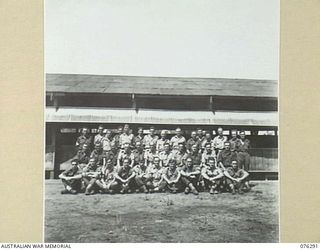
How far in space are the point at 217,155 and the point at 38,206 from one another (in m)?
0.43

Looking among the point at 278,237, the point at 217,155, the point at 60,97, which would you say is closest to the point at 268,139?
the point at 217,155

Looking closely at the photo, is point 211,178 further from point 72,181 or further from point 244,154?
point 72,181

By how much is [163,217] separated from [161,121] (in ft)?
0.74

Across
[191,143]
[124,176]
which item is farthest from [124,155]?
[191,143]

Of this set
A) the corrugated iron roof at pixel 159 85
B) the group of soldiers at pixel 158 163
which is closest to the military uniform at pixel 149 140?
the group of soldiers at pixel 158 163

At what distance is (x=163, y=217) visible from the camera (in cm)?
119

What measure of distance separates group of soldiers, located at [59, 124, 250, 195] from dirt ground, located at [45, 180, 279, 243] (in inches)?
0.9

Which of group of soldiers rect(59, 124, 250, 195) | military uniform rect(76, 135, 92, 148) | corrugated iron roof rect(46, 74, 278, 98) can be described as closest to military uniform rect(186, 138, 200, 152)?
group of soldiers rect(59, 124, 250, 195)

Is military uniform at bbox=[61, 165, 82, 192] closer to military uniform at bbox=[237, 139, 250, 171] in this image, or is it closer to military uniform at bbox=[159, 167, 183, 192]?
military uniform at bbox=[159, 167, 183, 192]

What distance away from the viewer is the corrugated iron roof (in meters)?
1.18

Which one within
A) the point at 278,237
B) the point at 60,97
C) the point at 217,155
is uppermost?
the point at 60,97

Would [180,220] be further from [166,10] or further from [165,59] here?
[166,10]

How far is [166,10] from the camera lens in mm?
1208

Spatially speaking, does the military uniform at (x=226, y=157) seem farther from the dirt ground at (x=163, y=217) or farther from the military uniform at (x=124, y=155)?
the military uniform at (x=124, y=155)
